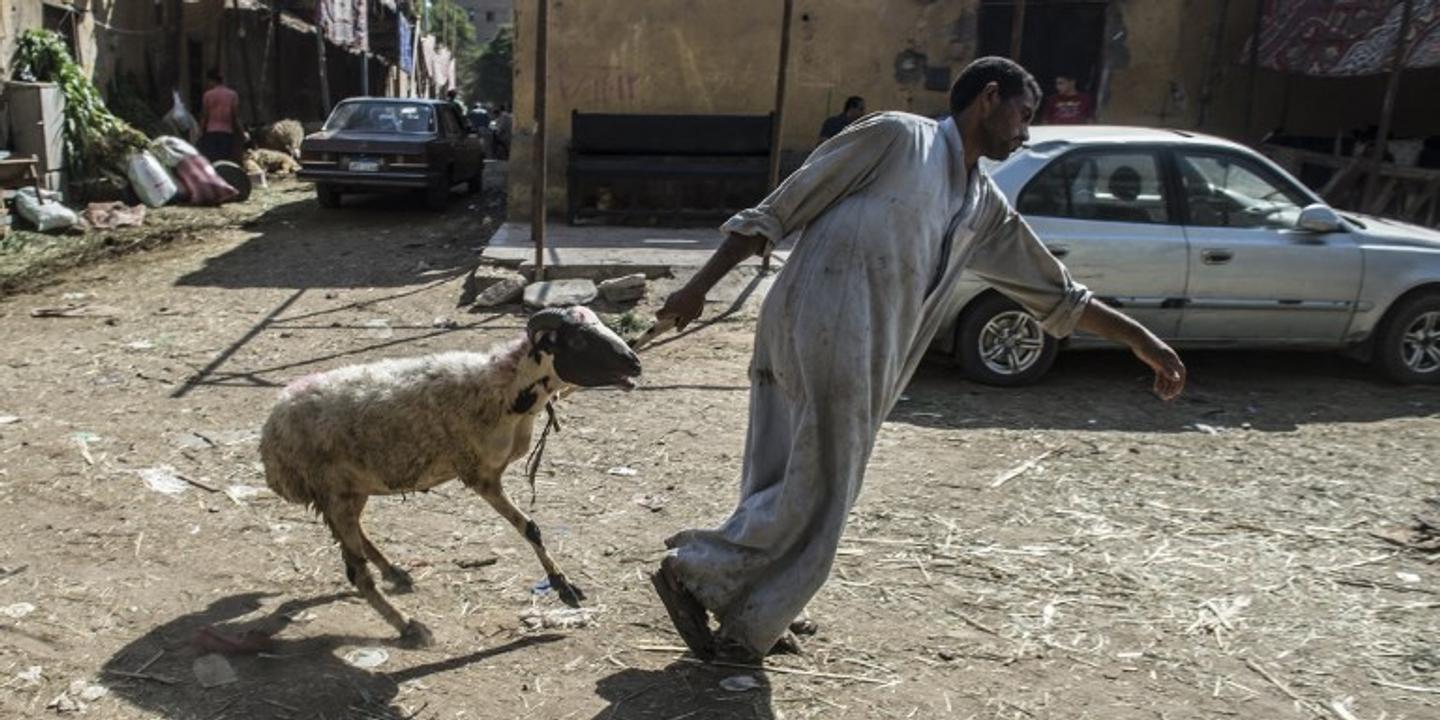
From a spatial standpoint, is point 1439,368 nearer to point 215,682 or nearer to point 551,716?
point 551,716

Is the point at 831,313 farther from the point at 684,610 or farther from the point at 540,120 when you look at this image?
the point at 540,120

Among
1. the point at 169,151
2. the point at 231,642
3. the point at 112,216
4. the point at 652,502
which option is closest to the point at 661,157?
the point at 112,216

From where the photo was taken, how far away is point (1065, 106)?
12.3 m

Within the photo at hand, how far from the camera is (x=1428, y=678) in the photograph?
347 centimetres

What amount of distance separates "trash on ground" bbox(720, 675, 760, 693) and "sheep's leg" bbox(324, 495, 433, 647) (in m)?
1.01

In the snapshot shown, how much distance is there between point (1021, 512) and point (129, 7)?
713 inches

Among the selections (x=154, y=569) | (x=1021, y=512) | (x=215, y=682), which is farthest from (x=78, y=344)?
Result: (x=1021, y=512)

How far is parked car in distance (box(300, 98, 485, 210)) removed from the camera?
546 inches

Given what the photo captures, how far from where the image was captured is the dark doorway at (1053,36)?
13.0 m

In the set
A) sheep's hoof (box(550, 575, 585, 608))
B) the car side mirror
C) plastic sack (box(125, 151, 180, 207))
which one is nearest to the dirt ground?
sheep's hoof (box(550, 575, 585, 608))

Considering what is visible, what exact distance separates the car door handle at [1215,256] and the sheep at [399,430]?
4937 millimetres

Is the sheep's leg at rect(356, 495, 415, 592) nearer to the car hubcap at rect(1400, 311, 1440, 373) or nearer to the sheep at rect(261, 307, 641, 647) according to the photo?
the sheep at rect(261, 307, 641, 647)

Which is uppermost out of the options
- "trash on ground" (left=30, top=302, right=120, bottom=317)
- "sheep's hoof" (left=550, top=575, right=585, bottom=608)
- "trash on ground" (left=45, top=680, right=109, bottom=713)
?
"sheep's hoof" (left=550, top=575, right=585, bottom=608)

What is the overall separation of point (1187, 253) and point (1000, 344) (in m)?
1.29
